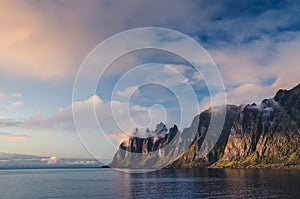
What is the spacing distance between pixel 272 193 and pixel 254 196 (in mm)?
13198

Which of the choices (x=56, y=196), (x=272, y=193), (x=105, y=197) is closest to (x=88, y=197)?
(x=105, y=197)

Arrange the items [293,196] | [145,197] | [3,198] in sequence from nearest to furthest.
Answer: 1. [293,196]
2. [145,197]
3. [3,198]

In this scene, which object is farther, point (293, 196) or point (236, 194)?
point (236, 194)

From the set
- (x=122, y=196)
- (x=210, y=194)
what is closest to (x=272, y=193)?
(x=210, y=194)

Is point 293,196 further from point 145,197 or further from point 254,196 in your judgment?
point 145,197

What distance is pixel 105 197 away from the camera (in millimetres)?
157500

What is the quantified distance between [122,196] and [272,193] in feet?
249

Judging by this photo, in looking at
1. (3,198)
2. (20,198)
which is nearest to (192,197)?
(20,198)

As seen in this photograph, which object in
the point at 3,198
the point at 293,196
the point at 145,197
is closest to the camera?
the point at 293,196

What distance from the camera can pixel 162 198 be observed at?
14625 centimetres

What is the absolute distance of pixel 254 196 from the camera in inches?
5802

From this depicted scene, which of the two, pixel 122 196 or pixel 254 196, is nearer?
pixel 254 196

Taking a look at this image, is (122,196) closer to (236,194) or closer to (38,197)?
(38,197)

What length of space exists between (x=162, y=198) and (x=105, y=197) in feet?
102
